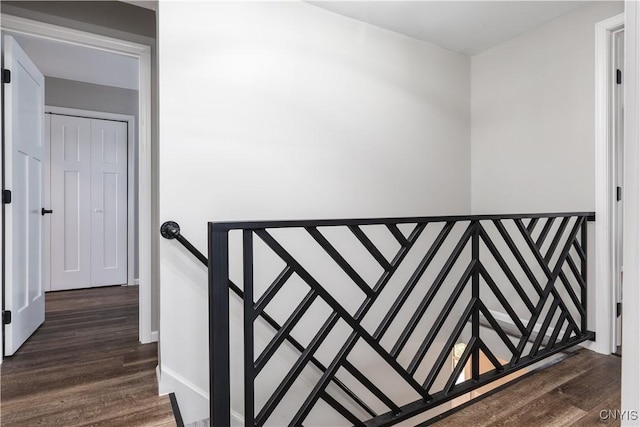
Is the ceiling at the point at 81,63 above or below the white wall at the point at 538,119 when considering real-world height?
above

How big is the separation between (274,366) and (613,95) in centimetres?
283

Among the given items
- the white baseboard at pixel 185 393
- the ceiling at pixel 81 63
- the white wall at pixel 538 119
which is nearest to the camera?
the white baseboard at pixel 185 393

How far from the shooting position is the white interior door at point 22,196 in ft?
7.27

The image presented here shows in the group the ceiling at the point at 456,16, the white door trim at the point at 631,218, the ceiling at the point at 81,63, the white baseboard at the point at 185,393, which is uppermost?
the ceiling at the point at 81,63

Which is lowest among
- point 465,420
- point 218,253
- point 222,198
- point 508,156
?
point 465,420

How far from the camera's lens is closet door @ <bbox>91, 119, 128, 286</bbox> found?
14.3 feet

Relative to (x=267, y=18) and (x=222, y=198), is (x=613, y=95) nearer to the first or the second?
(x=267, y=18)

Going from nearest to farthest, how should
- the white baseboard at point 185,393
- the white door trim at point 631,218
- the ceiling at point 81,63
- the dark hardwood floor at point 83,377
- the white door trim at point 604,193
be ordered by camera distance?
1. the white door trim at point 631,218
2. the dark hardwood floor at point 83,377
3. the white baseboard at point 185,393
4. the white door trim at point 604,193
5. the ceiling at point 81,63

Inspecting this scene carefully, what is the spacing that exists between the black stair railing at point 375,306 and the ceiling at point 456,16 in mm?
1463

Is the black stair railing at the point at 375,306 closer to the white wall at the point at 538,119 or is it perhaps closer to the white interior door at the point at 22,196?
the white wall at the point at 538,119

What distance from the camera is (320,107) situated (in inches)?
96.5

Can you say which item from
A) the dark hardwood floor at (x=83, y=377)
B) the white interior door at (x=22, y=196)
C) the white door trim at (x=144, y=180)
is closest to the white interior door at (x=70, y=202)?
the dark hardwood floor at (x=83, y=377)

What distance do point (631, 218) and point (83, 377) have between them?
8.13ft

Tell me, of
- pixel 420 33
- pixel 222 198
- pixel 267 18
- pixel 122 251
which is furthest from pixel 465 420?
pixel 122 251
